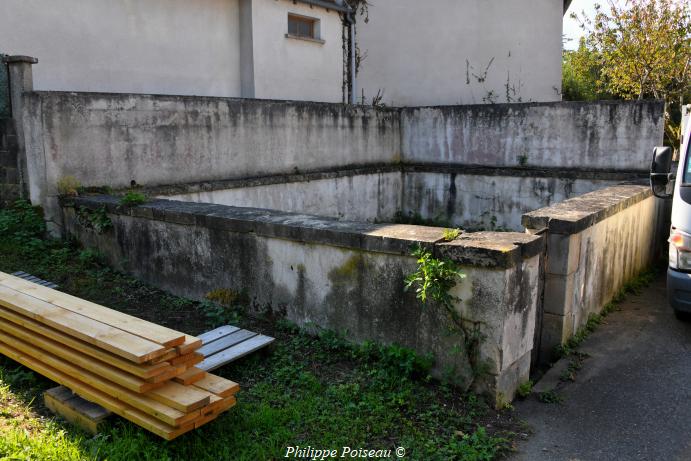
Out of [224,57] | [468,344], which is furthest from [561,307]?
[224,57]

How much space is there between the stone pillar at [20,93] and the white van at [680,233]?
298 inches

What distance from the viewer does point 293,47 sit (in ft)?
46.4

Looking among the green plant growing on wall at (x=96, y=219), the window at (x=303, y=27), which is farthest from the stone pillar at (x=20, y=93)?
the window at (x=303, y=27)

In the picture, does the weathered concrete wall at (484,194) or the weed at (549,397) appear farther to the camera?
the weathered concrete wall at (484,194)

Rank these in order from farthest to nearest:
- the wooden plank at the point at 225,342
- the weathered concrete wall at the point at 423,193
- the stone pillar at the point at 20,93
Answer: the weathered concrete wall at the point at 423,193 → the stone pillar at the point at 20,93 → the wooden plank at the point at 225,342

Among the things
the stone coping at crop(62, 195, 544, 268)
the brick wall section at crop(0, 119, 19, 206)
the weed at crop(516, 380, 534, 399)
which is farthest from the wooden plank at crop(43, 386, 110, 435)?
the brick wall section at crop(0, 119, 19, 206)

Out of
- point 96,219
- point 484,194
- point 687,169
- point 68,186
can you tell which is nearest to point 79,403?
point 96,219

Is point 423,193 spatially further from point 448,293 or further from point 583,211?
point 448,293

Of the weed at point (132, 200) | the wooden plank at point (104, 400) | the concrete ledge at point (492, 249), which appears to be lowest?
the wooden plank at point (104, 400)

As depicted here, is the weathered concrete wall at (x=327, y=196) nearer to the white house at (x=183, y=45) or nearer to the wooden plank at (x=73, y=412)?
the white house at (x=183, y=45)

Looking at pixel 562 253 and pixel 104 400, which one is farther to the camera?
pixel 562 253

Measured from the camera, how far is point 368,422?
3736 millimetres

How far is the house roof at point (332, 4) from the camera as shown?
46.5 ft

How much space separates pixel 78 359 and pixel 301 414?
4.91ft
